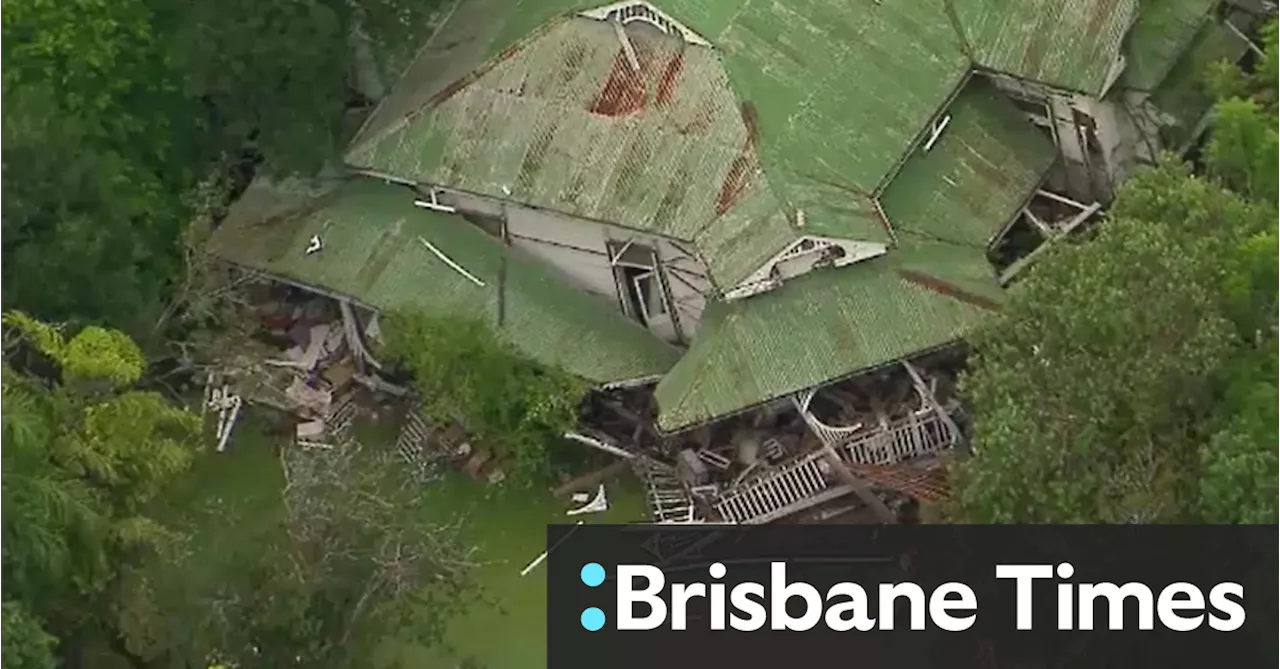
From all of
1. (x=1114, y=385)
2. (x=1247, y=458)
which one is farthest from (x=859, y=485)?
(x=1247, y=458)

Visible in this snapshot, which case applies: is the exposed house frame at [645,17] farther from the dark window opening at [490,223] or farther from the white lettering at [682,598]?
the white lettering at [682,598]

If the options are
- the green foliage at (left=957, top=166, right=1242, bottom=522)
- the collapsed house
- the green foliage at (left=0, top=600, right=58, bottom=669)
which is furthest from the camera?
the collapsed house

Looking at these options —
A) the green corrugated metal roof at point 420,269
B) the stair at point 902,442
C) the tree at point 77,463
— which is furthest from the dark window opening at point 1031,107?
the tree at point 77,463

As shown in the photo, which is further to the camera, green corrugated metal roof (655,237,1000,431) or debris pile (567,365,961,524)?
debris pile (567,365,961,524)

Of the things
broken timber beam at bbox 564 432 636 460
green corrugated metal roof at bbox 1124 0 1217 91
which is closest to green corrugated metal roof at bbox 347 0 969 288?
green corrugated metal roof at bbox 1124 0 1217 91

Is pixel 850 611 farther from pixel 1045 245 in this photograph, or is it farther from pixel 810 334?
pixel 1045 245


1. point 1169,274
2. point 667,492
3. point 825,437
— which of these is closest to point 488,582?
point 667,492

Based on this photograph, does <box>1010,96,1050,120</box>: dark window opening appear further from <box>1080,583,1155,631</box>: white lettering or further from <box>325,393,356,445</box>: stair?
<box>325,393,356,445</box>: stair
